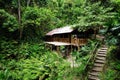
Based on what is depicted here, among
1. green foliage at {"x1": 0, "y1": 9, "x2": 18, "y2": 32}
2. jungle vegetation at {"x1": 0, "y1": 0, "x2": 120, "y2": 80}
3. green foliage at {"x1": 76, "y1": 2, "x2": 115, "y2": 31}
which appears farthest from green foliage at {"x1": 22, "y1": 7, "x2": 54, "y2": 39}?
green foliage at {"x1": 76, "y1": 2, "x2": 115, "y2": 31}

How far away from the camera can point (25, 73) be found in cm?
1670

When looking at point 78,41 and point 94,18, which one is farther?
point 78,41

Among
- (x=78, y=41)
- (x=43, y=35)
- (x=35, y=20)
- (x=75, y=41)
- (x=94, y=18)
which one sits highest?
(x=94, y=18)

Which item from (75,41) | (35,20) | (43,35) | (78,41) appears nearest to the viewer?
(78,41)

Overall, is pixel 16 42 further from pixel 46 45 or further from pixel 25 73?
pixel 25 73

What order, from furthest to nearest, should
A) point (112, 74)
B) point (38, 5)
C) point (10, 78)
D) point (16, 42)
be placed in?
1. point (38, 5)
2. point (16, 42)
3. point (10, 78)
4. point (112, 74)

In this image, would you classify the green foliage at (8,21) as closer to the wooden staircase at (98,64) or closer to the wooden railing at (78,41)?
the wooden railing at (78,41)

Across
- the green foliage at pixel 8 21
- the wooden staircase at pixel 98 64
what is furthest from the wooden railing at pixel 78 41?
the green foliage at pixel 8 21

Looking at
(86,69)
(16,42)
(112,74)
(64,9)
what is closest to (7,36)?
(16,42)

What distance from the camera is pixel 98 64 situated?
12297mm

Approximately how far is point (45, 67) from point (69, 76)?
172 inches

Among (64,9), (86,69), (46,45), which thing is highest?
(64,9)

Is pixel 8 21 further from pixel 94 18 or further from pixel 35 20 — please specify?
pixel 94 18

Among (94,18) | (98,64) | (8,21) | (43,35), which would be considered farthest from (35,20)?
(98,64)
